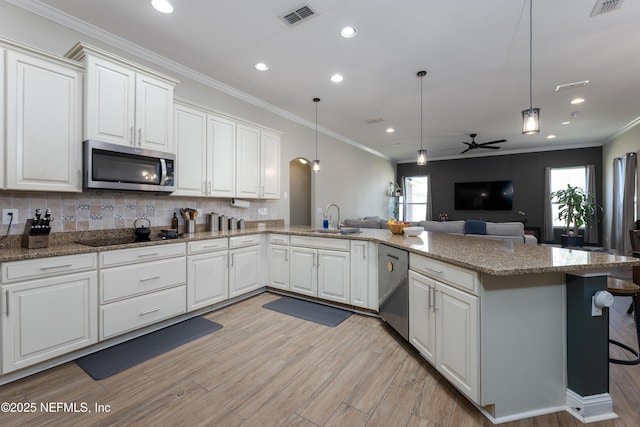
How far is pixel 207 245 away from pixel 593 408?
3.21m

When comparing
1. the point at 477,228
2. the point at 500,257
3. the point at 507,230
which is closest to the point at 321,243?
the point at 500,257

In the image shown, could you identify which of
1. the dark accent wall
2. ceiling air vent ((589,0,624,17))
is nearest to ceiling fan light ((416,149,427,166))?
ceiling air vent ((589,0,624,17))

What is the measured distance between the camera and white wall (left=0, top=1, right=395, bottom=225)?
2.35m

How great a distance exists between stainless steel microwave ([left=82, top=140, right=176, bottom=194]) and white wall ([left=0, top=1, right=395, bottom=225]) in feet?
Answer: 3.31

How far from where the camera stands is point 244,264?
348 cm

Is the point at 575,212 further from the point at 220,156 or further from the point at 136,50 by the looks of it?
the point at 136,50

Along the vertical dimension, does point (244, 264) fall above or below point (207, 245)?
below

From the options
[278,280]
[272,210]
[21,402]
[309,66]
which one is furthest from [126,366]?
[309,66]

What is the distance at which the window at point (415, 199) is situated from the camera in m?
9.83

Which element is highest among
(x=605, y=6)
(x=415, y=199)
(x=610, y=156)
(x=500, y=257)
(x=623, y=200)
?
(x=605, y=6)

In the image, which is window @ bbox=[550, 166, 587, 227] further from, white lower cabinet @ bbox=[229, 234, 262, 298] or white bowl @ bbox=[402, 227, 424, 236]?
white lower cabinet @ bbox=[229, 234, 262, 298]

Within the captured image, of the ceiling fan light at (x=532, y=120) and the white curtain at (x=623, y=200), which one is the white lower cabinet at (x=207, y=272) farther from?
the white curtain at (x=623, y=200)

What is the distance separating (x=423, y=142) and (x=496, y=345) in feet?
21.2

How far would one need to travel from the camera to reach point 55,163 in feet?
7.18
